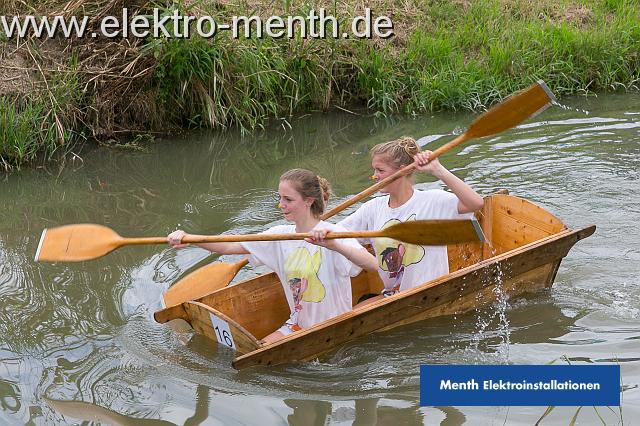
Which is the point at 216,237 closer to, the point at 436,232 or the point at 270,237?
the point at 270,237

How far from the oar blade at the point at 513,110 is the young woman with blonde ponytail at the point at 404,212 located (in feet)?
→ 1.71

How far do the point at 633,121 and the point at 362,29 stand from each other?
318cm

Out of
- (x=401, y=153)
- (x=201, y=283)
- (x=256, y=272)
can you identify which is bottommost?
(x=256, y=272)

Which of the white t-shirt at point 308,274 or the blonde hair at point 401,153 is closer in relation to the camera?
the white t-shirt at point 308,274

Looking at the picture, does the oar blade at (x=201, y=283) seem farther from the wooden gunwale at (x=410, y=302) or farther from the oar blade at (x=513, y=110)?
the oar blade at (x=513, y=110)

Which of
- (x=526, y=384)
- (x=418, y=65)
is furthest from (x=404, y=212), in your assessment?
(x=418, y=65)

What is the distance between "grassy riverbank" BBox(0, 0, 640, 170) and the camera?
402 inches

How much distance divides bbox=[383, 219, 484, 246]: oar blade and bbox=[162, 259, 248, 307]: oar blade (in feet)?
4.17

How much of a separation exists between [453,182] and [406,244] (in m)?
0.56

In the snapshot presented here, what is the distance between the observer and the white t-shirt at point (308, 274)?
5.98 m

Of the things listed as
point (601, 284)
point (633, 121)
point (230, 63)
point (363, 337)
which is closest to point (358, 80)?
point (230, 63)

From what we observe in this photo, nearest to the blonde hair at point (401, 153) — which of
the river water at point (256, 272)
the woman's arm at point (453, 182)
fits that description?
the woman's arm at point (453, 182)

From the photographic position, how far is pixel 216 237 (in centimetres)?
584

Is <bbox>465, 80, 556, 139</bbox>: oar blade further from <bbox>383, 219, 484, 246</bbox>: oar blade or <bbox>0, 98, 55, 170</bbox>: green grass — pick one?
<bbox>0, 98, 55, 170</bbox>: green grass
